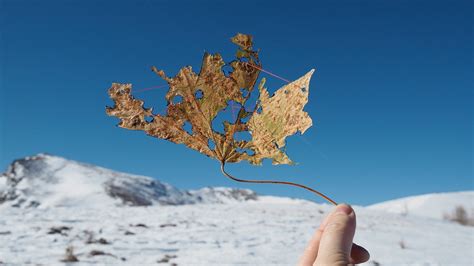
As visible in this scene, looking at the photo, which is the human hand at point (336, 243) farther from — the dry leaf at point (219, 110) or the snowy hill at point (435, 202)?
the snowy hill at point (435, 202)

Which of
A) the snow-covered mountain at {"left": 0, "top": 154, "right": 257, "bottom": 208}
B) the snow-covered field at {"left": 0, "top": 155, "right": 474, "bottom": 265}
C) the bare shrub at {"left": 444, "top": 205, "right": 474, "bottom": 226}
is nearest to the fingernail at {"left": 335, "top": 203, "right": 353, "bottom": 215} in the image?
the snow-covered field at {"left": 0, "top": 155, "right": 474, "bottom": 265}

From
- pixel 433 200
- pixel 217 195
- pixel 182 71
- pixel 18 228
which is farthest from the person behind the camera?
pixel 217 195

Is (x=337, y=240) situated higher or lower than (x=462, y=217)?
lower

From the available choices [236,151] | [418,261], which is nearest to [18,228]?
[418,261]

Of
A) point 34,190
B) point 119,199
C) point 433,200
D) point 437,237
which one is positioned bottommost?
point 437,237

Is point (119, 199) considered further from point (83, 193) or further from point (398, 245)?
point (398, 245)

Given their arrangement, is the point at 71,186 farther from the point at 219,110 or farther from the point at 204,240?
the point at 219,110

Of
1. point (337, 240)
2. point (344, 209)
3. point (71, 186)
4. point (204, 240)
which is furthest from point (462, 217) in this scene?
point (71, 186)

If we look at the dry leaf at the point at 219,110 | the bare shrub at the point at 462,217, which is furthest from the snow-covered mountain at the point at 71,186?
the dry leaf at the point at 219,110
